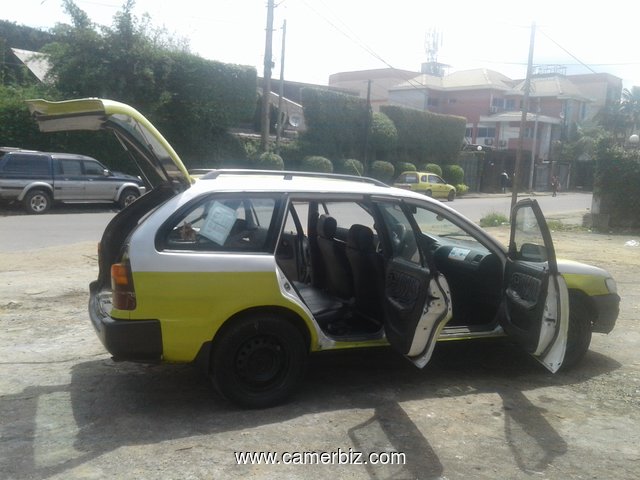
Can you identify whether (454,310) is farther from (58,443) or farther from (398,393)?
(58,443)

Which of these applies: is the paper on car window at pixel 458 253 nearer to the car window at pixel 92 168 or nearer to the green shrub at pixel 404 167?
the car window at pixel 92 168

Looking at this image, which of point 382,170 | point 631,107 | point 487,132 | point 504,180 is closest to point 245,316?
point 382,170

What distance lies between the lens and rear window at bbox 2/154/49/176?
59.9ft

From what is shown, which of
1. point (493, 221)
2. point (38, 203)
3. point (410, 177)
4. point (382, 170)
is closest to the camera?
point (38, 203)

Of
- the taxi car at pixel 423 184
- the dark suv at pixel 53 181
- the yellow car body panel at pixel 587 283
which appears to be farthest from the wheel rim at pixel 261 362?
the taxi car at pixel 423 184

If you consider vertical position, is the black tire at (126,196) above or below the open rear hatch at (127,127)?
below

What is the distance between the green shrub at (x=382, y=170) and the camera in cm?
3516

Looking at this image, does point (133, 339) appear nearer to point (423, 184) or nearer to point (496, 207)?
point (496, 207)

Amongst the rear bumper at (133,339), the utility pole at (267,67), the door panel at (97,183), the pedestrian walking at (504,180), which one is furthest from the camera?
the pedestrian walking at (504,180)

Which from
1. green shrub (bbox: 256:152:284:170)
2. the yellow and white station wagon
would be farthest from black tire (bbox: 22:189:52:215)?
the yellow and white station wagon

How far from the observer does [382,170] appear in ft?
116

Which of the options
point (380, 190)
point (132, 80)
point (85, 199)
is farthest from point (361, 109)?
point (380, 190)

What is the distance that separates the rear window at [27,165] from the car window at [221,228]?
15.6m

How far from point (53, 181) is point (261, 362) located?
16420 millimetres
